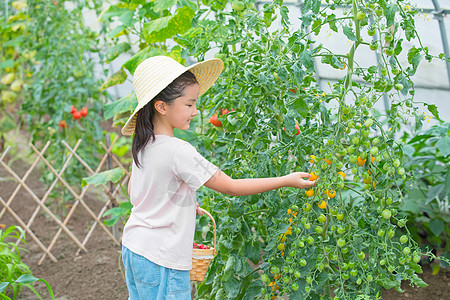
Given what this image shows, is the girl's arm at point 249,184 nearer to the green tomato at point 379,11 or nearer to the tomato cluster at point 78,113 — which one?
the green tomato at point 379,11

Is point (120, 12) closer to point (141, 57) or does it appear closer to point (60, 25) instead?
point (141, 57)

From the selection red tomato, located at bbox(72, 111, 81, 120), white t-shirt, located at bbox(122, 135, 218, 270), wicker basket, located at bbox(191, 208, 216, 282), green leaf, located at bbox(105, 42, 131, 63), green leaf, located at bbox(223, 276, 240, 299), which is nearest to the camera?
white t-shirt, located at bbox(122, 135, 218, 270)

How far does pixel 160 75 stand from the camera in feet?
5.48

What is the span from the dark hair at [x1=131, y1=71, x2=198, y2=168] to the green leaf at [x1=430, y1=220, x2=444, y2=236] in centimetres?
184

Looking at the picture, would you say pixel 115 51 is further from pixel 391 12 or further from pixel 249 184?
pixel 391 12

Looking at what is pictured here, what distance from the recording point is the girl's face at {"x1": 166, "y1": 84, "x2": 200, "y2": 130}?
1660mm

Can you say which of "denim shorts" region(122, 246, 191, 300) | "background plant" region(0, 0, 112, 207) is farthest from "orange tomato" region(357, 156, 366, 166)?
"background plant" region(0, 0, 112, 207)

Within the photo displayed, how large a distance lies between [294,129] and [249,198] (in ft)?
0.94

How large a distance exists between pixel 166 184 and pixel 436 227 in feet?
6.11

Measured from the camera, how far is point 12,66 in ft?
18.0

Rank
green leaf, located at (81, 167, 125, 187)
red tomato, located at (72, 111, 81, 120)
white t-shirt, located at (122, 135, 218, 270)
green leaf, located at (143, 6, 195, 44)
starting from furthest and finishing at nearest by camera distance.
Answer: red tomato, located at (72, 111, 81, 120) → green leaf, located at (81, 167, 125, 187) → green leaf, located at (143, 6, 195, 44) → white t-shirt, located at (122, 135, 218, 270)

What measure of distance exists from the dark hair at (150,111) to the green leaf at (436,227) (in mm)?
1844

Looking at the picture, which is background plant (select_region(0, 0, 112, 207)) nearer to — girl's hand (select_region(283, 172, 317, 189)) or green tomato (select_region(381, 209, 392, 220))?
girl's hand (select_region(283, 172, 317, 189))

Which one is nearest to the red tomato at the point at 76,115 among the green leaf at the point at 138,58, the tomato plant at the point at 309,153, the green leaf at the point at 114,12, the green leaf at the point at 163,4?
the green leaf at the point at 114,12
